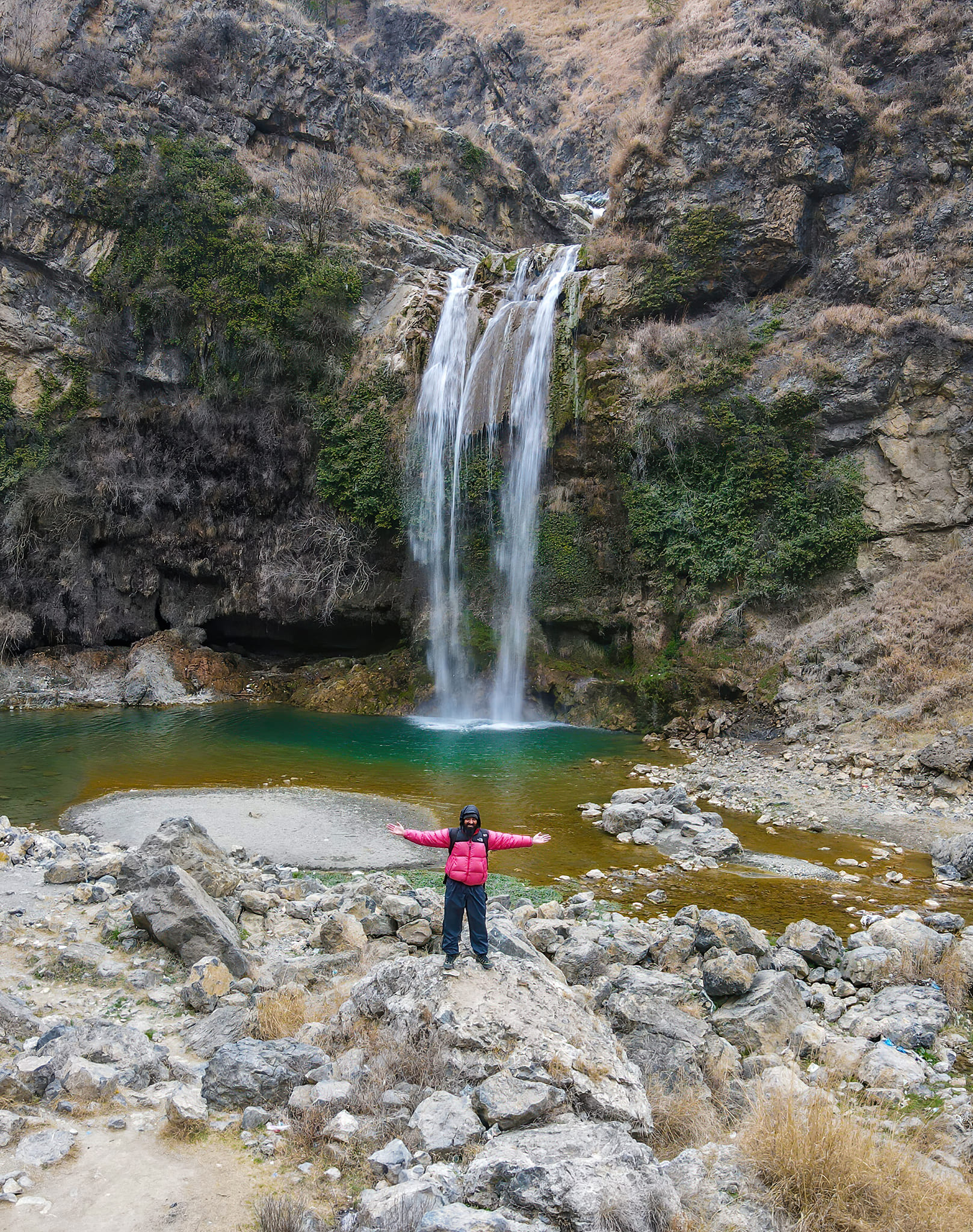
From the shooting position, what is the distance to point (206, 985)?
5410 mm

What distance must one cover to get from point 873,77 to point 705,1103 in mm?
23896

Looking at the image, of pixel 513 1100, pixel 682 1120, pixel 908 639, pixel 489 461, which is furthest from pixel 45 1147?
pixel 489 461

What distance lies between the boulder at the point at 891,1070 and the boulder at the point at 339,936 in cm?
359

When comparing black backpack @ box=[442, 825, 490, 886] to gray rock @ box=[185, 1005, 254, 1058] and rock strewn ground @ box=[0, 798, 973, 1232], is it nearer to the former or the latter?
rock strewn ground @ box=[0, 798, 973, 1232]

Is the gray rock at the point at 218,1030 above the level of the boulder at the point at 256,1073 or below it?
below

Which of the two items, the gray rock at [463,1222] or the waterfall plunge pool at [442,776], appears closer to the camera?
the gray rock at [463,1222]

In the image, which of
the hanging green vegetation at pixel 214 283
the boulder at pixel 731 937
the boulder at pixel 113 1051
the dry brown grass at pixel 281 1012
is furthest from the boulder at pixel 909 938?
the hanging green vegetation at pixel 214 283

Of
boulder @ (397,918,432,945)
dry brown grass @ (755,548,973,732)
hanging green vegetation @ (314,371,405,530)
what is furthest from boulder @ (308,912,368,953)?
hanging green vegetation @ (314,371,405,530)

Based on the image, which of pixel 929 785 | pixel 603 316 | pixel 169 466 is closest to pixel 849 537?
pixel 929 785

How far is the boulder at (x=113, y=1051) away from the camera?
4.18 metres

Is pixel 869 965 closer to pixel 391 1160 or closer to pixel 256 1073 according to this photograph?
pixel 391 1160

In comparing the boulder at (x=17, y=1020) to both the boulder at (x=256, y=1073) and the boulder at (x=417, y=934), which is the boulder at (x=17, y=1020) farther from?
the boulder at (x=417, y=934)

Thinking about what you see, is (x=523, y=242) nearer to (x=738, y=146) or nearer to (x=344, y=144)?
(x=344, y=144)

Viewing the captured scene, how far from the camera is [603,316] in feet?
68.4
